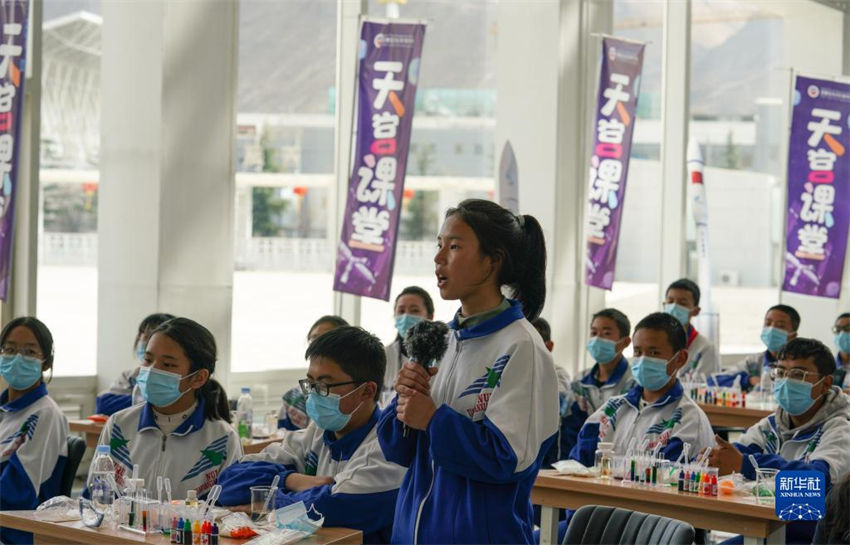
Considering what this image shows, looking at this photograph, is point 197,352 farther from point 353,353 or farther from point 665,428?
point 665,428

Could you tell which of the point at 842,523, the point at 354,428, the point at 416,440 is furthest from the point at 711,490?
the point at 416,440

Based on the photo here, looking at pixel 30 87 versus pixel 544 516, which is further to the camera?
pixel 30 87

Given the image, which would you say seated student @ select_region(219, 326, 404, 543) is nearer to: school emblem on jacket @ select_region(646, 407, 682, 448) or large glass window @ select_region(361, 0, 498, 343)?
school emblem on jacket @ select_region(646, 407, 682, 448)

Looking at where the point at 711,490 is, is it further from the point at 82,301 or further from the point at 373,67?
the point at 82,301

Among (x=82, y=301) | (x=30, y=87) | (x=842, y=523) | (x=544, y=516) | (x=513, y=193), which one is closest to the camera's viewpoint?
(x=842, y=523)

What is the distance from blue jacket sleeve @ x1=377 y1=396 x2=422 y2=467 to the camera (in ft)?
8.66

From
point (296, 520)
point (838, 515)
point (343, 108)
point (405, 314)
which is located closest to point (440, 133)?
point (343, 108)

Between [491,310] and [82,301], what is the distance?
6.23 metres

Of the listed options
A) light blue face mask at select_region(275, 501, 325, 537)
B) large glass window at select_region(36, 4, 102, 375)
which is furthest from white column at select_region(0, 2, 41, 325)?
light blue face mask at select_region(275, 501, 325, 537)

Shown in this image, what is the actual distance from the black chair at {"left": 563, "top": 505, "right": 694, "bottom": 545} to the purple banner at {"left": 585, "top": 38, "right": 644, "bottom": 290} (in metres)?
6.35

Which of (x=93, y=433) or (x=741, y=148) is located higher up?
(x=741, y=148)

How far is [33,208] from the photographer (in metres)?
7.73

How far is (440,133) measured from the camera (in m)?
10.2

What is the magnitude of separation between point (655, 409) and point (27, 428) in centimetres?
273
